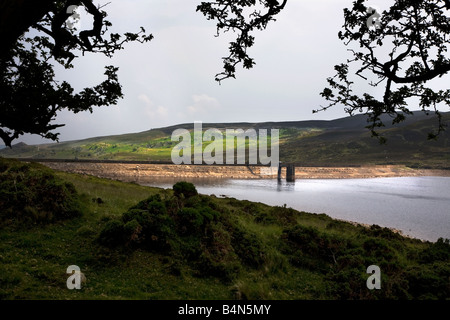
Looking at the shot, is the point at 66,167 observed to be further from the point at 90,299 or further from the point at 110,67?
the point at 90,299

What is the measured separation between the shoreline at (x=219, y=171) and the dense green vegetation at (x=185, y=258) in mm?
71567

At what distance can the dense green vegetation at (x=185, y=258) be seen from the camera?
715cm

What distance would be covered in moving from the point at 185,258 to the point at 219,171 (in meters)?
90.4

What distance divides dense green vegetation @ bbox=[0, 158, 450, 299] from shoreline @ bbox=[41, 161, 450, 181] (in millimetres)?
71567
